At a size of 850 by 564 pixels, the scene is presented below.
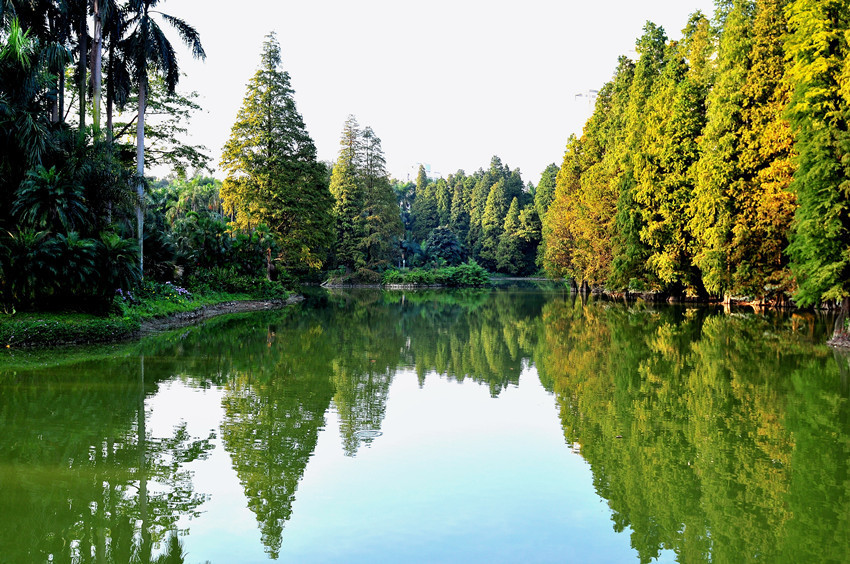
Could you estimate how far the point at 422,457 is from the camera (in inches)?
294

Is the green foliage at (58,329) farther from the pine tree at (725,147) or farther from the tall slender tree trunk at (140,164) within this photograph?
the pine tree at (725,147)

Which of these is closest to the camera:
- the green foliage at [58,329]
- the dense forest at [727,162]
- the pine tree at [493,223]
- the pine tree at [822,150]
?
the green foliage at [58,329]

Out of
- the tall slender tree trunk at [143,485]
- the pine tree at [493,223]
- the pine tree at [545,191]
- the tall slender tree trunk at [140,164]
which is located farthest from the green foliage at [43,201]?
the pine tree at [493,223]

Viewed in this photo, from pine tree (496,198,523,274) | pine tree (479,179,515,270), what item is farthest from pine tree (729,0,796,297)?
pine tree (479,179,515,270)

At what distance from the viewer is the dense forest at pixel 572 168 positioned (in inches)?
630

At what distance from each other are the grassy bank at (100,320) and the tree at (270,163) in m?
14.1

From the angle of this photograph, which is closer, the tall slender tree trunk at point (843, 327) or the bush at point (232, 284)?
the tall slender tree trunk at point (843, 327)

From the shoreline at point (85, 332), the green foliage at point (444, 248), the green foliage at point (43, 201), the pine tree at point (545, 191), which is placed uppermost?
the pine tree at point (545, 191)

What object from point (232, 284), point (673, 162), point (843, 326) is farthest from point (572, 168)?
point (843, 326)

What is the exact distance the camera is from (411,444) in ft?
26.2

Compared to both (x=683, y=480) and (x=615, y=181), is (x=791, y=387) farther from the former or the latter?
(x=615, y=181)

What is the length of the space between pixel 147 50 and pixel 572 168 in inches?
1203

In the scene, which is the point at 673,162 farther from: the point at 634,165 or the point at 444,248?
the point at 444,248

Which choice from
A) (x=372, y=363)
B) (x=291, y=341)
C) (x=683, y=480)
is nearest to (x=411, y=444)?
(x=683, y=480)
